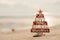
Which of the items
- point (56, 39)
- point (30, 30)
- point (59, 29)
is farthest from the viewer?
point (59, 29)

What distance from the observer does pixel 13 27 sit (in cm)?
501

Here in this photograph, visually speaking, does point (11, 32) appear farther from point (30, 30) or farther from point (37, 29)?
point (37, 29)

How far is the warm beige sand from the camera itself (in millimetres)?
4370

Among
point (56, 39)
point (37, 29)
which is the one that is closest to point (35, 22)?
point (37, 29)

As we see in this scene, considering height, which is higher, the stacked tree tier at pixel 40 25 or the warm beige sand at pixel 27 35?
the stacked tree tier at pixel 40 25

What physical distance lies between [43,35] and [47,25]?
0.22 m

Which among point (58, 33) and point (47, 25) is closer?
point (47, 25)

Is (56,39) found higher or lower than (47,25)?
lower

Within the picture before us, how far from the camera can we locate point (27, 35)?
4.64 metres

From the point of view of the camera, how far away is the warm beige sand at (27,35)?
4370mm

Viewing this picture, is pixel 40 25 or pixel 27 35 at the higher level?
pixel 40 25

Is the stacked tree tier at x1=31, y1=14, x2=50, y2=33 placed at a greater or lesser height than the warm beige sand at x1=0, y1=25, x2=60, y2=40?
greater

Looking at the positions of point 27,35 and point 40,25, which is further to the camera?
point 27,35

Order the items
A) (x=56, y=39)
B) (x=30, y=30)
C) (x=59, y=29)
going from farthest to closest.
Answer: (x=59, y=29) < (x=30, y=30) < (x=56, y=39)
